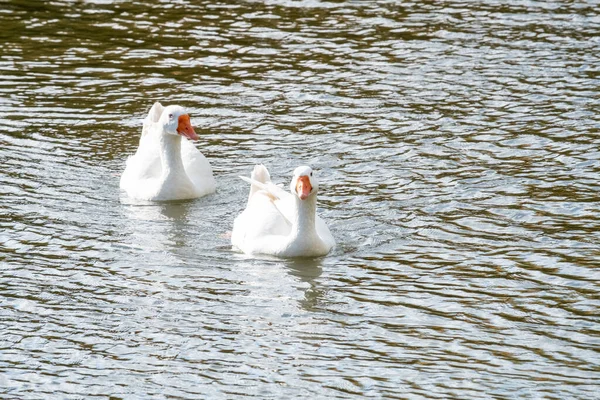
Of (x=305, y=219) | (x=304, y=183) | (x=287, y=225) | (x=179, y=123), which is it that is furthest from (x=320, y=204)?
(x=179, y=123)

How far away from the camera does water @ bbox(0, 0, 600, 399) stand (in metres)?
9.74

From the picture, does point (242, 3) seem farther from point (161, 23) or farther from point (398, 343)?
point (398, 343)

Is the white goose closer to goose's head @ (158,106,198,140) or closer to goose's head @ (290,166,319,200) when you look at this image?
goose's head @ (158,106,198,140)

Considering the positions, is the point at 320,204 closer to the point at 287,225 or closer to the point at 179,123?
the point at 287,225

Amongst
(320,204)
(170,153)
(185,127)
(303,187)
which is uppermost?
(185,127)

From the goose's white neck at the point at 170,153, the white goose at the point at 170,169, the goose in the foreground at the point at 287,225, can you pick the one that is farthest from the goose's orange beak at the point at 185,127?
the goose in the foreground at the point at 287,225

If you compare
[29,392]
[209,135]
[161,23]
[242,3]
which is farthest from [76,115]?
[29,392]

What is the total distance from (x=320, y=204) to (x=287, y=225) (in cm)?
109

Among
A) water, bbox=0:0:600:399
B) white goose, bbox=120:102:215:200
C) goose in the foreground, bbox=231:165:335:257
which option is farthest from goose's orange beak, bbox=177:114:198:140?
goose in the foreground, bbox=231:165:335:257

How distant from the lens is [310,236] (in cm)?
1223

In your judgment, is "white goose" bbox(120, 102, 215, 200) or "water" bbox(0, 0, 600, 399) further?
"white goose" bbox(120, 102, 215, 200)

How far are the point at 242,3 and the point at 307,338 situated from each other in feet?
47.4

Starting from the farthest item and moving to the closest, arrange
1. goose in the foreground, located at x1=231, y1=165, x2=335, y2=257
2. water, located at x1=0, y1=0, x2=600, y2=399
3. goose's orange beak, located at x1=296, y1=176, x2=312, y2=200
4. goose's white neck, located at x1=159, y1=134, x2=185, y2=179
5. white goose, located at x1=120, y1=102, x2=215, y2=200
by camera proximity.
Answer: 1. goose's white neck, located at x1=159, y1=134, x2=185, y2=179
2. white goose, located at x1=120, y1=102, x2=215, y2=200
3. goose in the foreground, located at x1=231, y1=165, x2=335, y2=257
4. goose's orange beak, located at x1=296, y1=176, x2=312, y2=200
5. water, located at x1=0, y1=0, x2=600, y2=399

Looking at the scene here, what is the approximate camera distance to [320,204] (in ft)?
45.7
